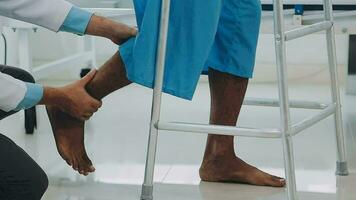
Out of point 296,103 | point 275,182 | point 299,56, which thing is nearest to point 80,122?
point 275,182

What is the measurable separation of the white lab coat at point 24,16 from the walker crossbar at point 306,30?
54 cm

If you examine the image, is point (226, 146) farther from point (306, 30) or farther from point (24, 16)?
point (24, 16)

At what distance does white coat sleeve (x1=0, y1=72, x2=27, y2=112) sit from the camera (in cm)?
120

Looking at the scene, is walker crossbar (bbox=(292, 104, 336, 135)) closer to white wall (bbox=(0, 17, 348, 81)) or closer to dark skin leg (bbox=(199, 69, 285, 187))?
dark skin leg (bbox=(199, 69, 285, 187))

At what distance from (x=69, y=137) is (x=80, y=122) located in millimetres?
48

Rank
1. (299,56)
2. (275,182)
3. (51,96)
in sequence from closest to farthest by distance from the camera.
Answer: (51,96), (275,182), (299,56)

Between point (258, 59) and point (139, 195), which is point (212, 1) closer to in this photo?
point (139, 195)

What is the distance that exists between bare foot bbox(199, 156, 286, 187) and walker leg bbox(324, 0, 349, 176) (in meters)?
0.22

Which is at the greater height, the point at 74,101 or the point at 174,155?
the point at 74,101

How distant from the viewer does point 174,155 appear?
2127mm

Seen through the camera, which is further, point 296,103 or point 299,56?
point 299,56

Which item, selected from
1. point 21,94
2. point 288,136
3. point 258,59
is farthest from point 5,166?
point 258,59

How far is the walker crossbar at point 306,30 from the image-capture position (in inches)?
58.0

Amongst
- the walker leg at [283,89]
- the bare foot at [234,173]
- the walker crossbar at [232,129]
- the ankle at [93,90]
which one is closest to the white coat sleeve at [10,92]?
the ankle at [93,90]
